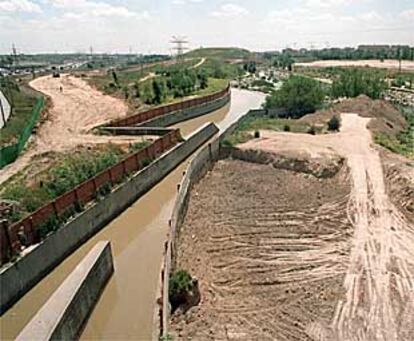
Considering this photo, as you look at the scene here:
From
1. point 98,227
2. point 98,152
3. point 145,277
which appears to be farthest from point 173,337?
point 98,152

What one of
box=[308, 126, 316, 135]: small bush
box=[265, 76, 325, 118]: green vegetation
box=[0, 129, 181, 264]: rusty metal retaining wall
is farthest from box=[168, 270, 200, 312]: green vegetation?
box=[265, 76, 325, 118]: green vegetation

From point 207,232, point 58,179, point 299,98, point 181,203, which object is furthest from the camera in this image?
point 299,98

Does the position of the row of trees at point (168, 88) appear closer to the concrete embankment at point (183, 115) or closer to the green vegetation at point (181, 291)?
the concrete embankment at point (183, 115)

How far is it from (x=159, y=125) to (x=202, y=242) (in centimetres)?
2271

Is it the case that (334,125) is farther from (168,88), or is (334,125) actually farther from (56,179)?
(168,88)

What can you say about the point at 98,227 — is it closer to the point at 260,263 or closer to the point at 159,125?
the point at 260,263

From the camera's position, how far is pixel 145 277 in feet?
56.2

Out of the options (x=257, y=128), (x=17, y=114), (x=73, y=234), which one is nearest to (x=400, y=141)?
(x=257, y=128)

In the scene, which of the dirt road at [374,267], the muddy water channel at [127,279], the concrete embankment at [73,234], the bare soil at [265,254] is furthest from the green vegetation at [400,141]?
the muddy water channel at [127,279]

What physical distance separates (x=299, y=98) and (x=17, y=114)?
1004 inches

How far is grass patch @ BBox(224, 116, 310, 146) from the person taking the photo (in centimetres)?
3284

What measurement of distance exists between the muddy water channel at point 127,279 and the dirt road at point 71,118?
6.75 metres

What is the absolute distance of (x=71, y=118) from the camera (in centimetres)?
3959

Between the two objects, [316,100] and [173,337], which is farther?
[316,100]
